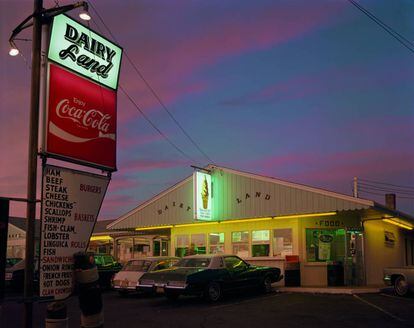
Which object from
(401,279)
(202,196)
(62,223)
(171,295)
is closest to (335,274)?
(401,279)

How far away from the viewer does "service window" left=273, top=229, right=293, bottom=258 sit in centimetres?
2256

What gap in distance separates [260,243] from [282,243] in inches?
46.6

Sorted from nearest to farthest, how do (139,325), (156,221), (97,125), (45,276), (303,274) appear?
(45,276), (97,125), (139,325), (303,274), (156,221)

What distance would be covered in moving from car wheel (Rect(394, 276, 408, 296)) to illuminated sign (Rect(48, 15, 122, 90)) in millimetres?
14942

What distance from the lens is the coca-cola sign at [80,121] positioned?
6.85m

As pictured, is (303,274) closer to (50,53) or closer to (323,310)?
(323,310)

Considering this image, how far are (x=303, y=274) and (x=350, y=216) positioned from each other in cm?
345

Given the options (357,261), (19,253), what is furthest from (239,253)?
(19,253)

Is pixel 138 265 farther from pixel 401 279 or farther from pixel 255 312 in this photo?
pixel 401 279

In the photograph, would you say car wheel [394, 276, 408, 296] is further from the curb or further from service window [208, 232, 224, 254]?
service window [208, 232, 224, 254]

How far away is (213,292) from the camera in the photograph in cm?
1705

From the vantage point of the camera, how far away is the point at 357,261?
22.8m

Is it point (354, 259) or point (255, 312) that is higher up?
point (354, 259)

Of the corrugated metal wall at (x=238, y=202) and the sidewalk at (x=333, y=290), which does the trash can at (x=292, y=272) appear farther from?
the corrugated metal wall at (x=238, y=202)
